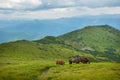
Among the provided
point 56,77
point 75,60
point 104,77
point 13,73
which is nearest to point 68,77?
point 56,77

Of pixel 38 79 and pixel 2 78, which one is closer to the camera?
pixel 38 79

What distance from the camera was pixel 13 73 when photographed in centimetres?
13175

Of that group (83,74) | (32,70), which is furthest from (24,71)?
(83,74)

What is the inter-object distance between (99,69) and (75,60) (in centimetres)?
2372

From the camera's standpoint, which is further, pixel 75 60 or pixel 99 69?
pixel 75 60

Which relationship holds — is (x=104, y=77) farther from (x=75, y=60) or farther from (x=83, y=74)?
(x=75, y=60)

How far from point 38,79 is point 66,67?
13820 mm

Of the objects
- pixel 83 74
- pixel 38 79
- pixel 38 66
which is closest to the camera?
pixel 83 74

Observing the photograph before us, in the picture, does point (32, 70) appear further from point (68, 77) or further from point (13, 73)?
point (68, 77)

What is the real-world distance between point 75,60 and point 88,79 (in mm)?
34282

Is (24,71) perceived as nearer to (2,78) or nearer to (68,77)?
(2,78)

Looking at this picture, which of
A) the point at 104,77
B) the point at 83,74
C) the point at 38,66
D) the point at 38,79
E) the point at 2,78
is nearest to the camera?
the point at 104,77

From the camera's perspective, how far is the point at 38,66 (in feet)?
458

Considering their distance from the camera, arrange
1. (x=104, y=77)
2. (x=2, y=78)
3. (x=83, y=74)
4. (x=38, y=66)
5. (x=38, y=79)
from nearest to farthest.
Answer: (x=104, y=77)
(x=83, y=74)
(x=38, y=79)
(x=2, y=78)
(x=38, y=66)
